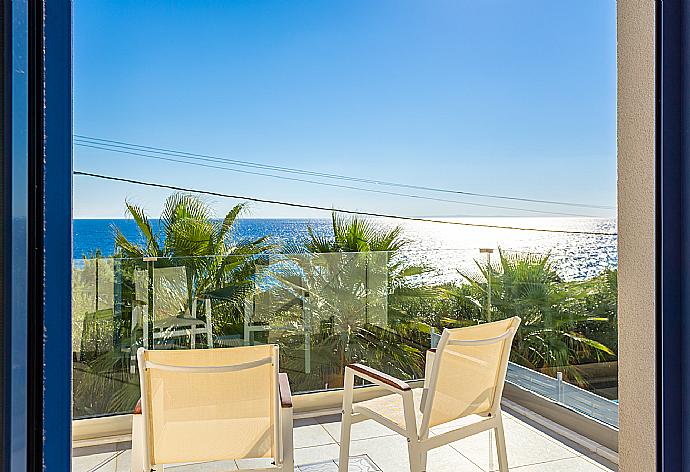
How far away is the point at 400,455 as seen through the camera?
2.44 metres

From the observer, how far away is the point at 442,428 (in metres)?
2.04

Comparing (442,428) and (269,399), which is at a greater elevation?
(269,399)

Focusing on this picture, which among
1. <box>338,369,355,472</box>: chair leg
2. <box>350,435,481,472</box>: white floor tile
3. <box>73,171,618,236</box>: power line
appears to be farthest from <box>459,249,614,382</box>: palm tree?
<box>338,369,355,472</box>: chair leg

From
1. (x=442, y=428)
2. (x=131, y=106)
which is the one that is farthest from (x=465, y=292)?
(x=131, y=106)

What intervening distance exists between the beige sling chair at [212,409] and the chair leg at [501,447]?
0.84m

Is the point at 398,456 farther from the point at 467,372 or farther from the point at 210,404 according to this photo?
the point at 210,404

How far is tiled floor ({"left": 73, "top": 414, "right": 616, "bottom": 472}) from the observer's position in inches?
91.0

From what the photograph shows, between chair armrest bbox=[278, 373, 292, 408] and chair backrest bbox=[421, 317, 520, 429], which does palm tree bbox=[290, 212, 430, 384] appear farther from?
chair armrest bbox=[278, 373, 292, 408]

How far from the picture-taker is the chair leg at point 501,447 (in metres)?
2.14

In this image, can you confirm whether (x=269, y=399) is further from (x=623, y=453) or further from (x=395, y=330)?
(x=395, y=330)

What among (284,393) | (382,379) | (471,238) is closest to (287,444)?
(284,393)
